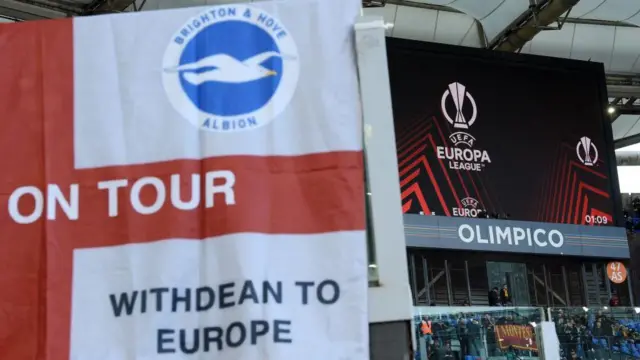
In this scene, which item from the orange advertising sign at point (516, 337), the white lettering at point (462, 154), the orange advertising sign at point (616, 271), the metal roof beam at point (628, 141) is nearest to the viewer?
the orange advertising sign at point (516, 337)

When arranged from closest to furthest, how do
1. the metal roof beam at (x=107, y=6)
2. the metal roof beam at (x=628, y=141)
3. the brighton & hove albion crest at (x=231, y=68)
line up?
the brighton & hove albion crest at (x=231, y=68) < the metal roof beam at (x=107, y=6) < the metal roof beam at (x=628, y=141)

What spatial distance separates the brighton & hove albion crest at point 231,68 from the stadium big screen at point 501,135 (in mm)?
13599

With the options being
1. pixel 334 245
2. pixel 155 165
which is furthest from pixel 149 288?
pixel 334 245

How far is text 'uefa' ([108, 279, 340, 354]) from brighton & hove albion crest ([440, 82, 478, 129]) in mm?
14875

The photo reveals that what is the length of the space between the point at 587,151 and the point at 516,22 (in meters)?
3.18

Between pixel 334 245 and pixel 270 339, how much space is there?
23 centimetres

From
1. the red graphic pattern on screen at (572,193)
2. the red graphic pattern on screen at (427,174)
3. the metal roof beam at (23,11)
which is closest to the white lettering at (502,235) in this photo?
the red graphic pattern on screen at (427,174)

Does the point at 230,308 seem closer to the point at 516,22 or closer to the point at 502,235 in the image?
the point at 502,235

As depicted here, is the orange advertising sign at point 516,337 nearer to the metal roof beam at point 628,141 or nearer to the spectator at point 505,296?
the spectator at point 505,296

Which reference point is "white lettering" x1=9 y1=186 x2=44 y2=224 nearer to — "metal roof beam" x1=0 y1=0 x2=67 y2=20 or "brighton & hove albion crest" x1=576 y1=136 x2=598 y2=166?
"metal roof beam" x1=0 y1=0 x2=67 y2=20

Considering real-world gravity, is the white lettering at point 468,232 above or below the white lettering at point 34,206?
above

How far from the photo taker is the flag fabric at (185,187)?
1607 millimetres

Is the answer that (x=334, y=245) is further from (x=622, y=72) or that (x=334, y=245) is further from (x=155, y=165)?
(x=622, y=72)

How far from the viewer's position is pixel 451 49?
54.0 ft
